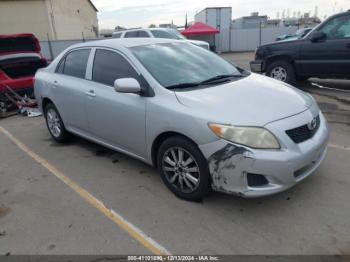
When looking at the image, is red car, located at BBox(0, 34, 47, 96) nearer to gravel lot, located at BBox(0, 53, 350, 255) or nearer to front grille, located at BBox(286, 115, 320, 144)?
gravel lot, located at BBox(0, 53, 350, 255)

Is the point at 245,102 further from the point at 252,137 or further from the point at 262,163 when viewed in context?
the point at 262,163

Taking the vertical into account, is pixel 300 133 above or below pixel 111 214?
above

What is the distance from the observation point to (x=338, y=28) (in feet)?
24.2

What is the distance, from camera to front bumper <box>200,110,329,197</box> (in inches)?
112

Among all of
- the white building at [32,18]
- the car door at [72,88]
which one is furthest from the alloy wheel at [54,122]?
the white building at [32,18]

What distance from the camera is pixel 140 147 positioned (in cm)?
378

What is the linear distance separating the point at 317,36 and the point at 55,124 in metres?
6.23

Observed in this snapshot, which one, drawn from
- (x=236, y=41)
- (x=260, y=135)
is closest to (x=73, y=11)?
(x=236, y=41)

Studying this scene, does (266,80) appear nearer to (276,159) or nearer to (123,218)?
(276,159)

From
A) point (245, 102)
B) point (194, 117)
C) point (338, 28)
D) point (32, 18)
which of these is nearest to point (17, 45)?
point (194, 117)

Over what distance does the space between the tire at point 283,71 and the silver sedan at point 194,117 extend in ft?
14.2

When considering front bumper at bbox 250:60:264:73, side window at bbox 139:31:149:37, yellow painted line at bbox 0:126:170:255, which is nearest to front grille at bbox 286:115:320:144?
yellow painted line at bbox 0:126:170:255

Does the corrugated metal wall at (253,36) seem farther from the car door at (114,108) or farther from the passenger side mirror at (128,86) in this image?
the passenger side mirror at (128,86)

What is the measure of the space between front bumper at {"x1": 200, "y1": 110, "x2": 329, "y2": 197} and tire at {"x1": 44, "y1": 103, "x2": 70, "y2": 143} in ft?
10.2
